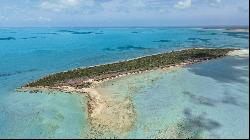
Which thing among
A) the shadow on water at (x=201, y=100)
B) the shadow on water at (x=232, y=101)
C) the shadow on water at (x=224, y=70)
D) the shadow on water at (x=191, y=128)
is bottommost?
the shadow on water at (x=191, y=128)

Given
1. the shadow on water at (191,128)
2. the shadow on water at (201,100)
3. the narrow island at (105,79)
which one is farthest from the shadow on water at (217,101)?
the narrow island at (105,79)

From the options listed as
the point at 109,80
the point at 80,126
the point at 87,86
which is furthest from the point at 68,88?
the point at 80,126

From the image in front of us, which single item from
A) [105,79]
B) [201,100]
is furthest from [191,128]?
[105,79]

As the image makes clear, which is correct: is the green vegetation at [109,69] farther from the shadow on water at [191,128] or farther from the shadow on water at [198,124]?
the shadow on water at [191,128]

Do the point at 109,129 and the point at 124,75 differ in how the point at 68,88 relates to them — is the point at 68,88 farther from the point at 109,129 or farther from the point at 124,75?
the point at 109,129

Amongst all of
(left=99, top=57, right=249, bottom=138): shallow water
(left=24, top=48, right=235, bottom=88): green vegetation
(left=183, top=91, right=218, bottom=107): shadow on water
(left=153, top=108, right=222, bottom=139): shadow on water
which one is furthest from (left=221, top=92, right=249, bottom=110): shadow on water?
(left=24, top=48, right=235, bottom=88): green vegetation
